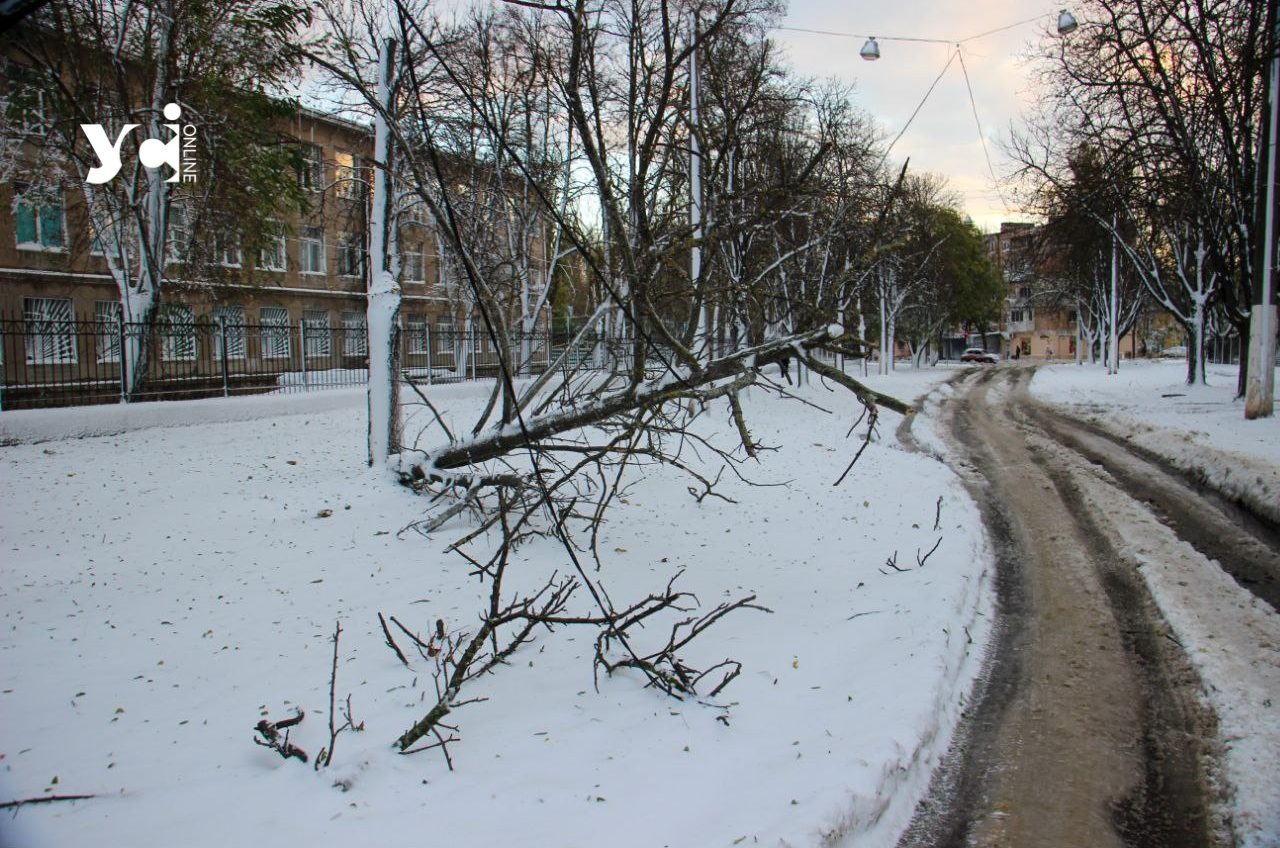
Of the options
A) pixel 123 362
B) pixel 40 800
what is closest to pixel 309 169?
pixel 123 362

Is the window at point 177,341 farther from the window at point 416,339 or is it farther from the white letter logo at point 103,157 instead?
the window at point 416,339

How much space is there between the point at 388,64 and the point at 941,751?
821 centimetres

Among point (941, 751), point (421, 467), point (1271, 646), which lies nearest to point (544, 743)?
point (941, 751)

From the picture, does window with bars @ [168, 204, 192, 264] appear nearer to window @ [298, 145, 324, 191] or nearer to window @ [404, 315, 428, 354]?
window @ [298, 145, 324, 191]

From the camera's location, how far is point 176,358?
13.2 metres

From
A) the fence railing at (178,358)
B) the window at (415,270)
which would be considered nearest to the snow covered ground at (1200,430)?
the fence railing at (178,358)

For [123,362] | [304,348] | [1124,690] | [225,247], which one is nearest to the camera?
[1124,690]

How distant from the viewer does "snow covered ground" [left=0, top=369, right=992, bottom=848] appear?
2836 millimetres

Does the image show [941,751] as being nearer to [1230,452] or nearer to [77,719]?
[77,719]

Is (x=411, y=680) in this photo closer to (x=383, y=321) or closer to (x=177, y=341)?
(x=383, y=321)

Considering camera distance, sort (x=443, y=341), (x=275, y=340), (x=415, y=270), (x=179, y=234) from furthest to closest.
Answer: (x=415, y=270) < (x=179, y=234) < (x=443, y=341) < (x=275, y=340)
